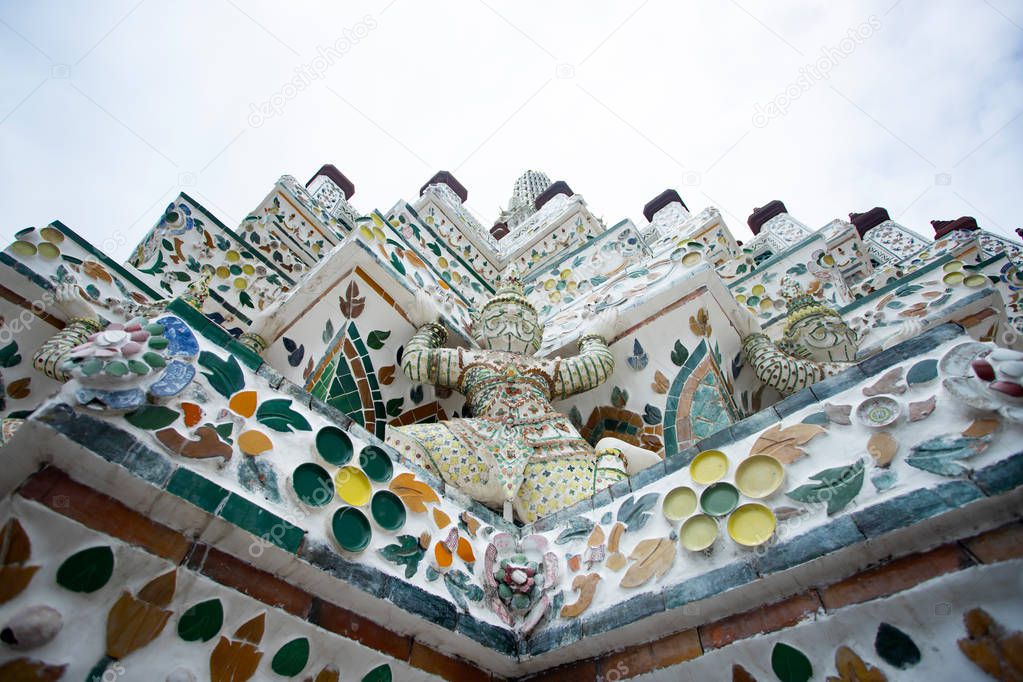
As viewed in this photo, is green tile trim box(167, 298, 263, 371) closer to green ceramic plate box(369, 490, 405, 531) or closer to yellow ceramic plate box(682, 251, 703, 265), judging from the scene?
green ceramic plate box(369, 490, 405, 531)

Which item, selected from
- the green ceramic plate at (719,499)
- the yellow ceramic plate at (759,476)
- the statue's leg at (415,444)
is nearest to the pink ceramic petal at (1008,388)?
the yellow ceramic plate at (759,476)

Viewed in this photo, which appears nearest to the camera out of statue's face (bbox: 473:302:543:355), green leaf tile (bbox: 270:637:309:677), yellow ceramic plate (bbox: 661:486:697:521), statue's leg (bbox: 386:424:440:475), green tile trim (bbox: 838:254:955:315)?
green leaf tile (bbox: 270:637:309:677)

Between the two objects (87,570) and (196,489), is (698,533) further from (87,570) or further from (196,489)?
(87,570)

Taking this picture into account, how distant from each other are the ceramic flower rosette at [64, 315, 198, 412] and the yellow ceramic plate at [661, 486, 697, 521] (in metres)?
1.44

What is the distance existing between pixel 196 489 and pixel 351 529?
1.46 ft

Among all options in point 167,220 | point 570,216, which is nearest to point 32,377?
point 167,220

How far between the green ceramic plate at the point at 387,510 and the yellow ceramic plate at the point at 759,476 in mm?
1012

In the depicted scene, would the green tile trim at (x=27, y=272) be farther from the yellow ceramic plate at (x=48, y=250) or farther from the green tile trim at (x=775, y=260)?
the green tile trim at (x=775, y=260)

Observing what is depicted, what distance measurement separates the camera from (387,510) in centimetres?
218

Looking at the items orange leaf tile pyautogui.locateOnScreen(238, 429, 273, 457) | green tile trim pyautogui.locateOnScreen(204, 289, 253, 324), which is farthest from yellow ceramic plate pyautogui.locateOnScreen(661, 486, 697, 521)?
green tile trim pyautogui.locateOnScreen(204, 289, 253, 324)

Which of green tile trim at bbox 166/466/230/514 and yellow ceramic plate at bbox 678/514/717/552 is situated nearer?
green tile trim at bbox 166/466/230/514

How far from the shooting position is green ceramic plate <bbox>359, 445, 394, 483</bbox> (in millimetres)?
2246

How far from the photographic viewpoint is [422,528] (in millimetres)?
2236

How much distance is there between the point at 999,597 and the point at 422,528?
149 centimetres
